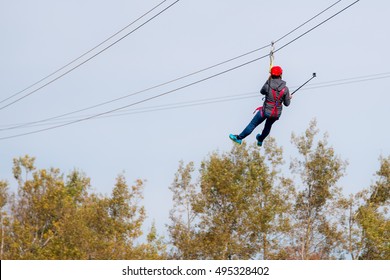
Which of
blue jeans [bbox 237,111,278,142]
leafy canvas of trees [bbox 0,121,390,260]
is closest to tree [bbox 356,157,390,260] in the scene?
leafy canvas of trees [bbox 0,121,390,260]

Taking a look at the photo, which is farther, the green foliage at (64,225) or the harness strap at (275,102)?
the green foliage at (64,225)

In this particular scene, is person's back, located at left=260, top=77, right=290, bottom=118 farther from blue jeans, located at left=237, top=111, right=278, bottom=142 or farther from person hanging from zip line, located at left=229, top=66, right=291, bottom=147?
blue jeans, located at left=237, top=111, right=278, bottom=142

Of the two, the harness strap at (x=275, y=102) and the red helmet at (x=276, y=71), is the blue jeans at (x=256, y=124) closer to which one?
the harness strap at (x=275, y=102)

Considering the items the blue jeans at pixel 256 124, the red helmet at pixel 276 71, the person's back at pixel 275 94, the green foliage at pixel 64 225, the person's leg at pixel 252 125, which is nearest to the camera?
the red helmet at pixel 276 71

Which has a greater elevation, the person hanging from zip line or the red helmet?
the red helmet

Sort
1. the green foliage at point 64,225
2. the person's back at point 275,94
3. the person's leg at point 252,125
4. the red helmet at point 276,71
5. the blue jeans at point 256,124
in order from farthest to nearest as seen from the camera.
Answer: the green foliage at point 64,225, the person's leg at point 252,125, the blue jeans at point 256,124, the person's back at point 275,94, the red helmet at point 276,71

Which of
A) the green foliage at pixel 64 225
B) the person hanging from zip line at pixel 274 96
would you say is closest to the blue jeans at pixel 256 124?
the person hanging from zip line at pixel 274 96

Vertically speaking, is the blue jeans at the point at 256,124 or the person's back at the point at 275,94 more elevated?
the person's back at the point at 275,94

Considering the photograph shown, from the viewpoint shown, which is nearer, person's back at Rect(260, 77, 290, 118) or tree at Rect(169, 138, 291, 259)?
person's back at Rect(260, 77, 290, 118)

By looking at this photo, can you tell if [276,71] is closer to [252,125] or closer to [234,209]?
[252,125]

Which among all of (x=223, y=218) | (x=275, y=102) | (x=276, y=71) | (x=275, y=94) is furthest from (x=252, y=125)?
(x=223, y=218)

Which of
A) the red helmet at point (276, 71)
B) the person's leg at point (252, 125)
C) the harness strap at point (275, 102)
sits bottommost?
the person's leg at point (252, 125)
